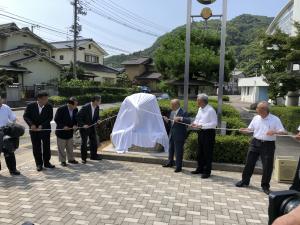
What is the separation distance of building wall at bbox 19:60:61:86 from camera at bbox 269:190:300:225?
37.2 m

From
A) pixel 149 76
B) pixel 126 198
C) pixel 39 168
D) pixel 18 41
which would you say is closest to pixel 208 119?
pixel 126 198

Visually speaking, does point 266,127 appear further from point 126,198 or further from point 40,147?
point 40,147

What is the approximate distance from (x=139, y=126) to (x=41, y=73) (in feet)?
100

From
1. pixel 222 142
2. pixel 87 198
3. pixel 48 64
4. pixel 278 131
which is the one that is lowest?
pixel 87 198

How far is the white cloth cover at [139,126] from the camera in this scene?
970 centimetres

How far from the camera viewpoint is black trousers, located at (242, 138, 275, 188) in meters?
6.76

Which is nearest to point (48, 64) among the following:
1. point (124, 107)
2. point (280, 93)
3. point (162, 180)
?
point (280, 93)

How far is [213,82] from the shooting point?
19.2 m

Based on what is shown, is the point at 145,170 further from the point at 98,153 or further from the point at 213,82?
the point at 213,82

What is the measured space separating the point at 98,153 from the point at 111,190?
116 inches

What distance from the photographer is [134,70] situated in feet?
208

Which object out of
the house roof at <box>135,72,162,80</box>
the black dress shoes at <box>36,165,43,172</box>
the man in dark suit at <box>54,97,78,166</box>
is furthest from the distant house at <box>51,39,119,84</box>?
the black dress shoes at <box>36,165,43,172</box>

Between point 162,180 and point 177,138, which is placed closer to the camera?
point 162,180

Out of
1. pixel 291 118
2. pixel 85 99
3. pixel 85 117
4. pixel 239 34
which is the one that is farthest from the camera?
pixel 239 34
